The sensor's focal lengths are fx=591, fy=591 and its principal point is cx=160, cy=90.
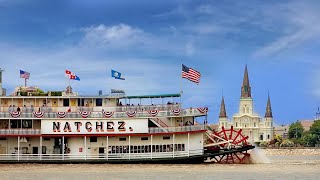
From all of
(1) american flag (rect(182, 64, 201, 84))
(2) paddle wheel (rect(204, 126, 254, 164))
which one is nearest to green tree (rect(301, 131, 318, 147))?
(2) paddle wheel (rect(204, 126, 254, 164))

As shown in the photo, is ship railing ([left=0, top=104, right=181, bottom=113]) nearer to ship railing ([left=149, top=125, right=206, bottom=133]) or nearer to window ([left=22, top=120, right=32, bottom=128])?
window ([left=22, top=120, right=32, bottom=128])

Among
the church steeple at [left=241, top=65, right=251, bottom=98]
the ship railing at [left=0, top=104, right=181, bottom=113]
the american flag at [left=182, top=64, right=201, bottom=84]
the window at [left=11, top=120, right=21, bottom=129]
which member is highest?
the church steeple at [left=241, top=65, right=251, bottom=98]

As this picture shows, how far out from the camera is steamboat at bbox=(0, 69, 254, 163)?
47719 mm

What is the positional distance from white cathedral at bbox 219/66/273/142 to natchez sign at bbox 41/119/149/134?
142 metres

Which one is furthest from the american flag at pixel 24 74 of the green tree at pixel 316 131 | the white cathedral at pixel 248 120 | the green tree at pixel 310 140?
the white cathedral at pixel 248 120

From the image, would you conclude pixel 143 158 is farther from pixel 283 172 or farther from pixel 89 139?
pixel 283 172

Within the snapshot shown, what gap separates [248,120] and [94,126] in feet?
485

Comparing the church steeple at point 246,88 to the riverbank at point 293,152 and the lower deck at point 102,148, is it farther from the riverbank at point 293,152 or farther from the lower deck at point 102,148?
the lower deck at point 102,148

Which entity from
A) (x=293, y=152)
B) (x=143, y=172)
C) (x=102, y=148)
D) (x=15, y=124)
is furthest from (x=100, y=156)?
(x=293, y=152)

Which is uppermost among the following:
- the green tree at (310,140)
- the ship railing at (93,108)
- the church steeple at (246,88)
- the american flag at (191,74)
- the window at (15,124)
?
the church steeple at (246,88)

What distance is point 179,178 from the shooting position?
3684cm

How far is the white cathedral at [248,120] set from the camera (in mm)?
190125

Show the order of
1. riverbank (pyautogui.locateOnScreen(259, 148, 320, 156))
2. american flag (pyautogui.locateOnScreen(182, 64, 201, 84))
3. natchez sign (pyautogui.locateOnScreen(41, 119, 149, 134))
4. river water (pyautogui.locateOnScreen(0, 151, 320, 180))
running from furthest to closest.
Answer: riverbank (pyautogui.locateOnScreen(259, 148, 320, 156))
american flag (pyautogui.locateOnScreen(182, 64, 201, 84))
natchez sign (pyautogui.locateOnScreen(41, 119, 149, 134))
river water (pyautogui.locateOnScreen(0, 151, 320, 180))

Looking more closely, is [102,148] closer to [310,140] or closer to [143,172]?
[143,172]
